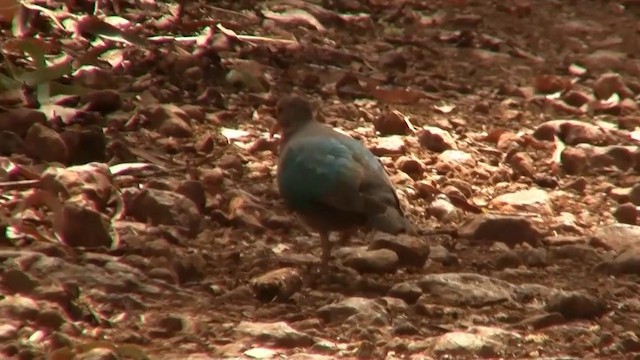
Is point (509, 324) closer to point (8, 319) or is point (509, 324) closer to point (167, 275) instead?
point (167, 275)

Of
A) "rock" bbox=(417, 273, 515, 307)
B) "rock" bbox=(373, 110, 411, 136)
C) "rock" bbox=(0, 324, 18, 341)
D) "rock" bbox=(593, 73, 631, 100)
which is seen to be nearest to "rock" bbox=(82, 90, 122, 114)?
"rock" bbox=(373, 110, 411, 136)

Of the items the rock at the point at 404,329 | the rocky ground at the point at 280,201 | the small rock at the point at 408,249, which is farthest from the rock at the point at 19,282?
the small rock at the point at 408,249

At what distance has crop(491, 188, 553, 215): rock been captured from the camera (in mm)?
5430

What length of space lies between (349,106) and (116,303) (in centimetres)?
257

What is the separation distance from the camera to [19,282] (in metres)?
3.81

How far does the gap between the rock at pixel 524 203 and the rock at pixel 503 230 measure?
0.46 m

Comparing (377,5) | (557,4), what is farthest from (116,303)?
(557,4)

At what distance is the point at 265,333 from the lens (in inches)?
147

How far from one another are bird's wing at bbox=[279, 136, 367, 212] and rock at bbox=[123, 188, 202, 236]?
0.31m

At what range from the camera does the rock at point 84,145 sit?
16.6ft

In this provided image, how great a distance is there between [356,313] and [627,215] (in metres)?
1.71

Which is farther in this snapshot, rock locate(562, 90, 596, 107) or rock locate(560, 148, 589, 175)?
rock locate(562, 90, 596, 107)

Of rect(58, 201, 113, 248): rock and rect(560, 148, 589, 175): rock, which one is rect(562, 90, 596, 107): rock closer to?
rect(560, 148, 589, 175): rock

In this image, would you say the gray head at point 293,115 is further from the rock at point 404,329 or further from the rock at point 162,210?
the rock at point 404,329
